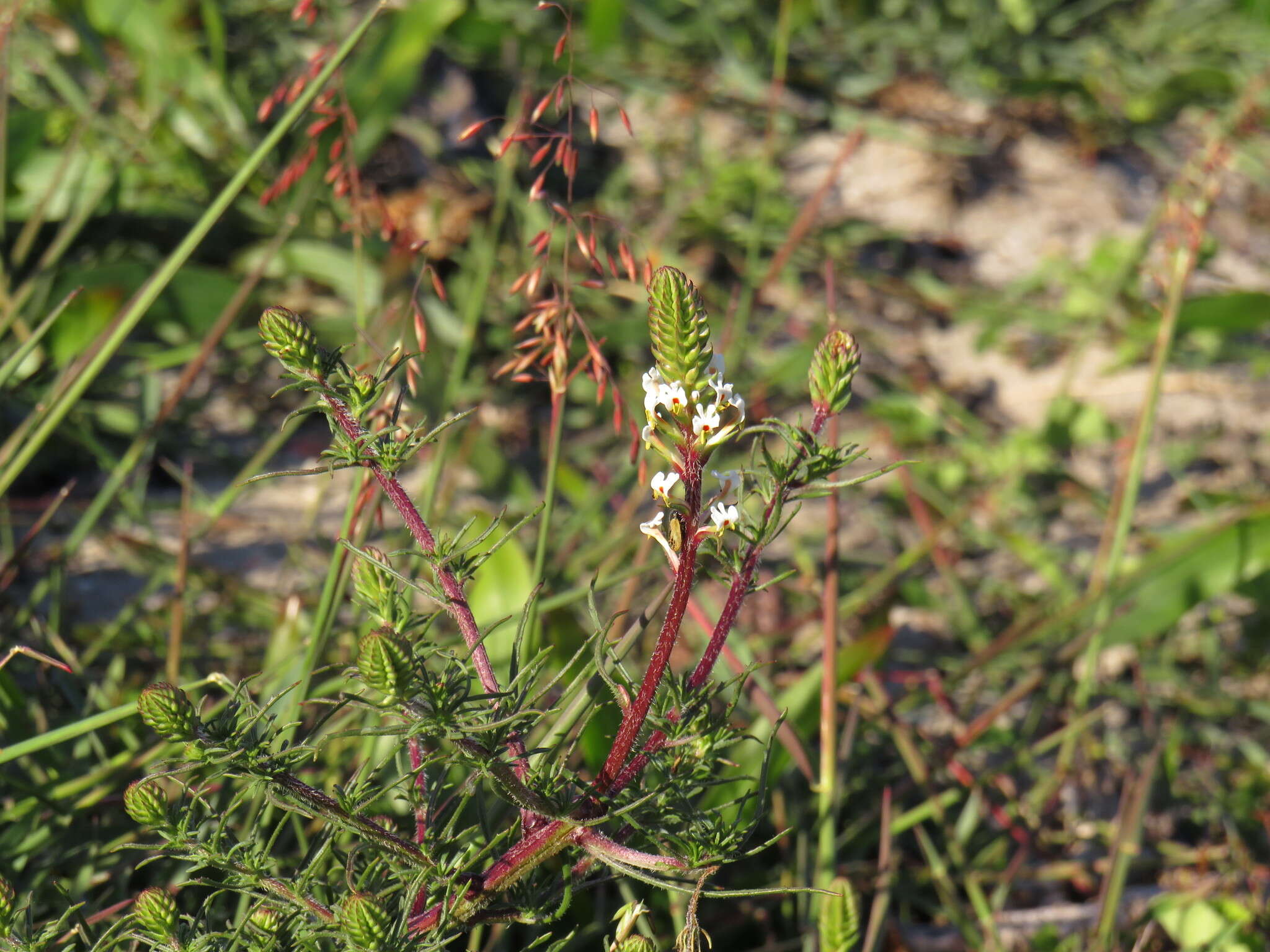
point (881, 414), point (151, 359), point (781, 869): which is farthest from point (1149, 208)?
point (151, 359)

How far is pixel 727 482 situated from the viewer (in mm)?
806

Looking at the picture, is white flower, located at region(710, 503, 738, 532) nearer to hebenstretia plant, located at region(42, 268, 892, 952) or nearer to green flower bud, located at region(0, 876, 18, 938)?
hebenstretia plant, located at region(42, 268, 892, 952)

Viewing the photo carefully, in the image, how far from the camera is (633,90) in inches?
112

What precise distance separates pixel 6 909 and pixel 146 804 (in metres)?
0.15

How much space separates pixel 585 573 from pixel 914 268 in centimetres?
142

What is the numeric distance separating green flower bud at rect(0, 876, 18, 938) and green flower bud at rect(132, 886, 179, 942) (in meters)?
0.09

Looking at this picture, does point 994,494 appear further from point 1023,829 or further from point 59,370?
point 59,370

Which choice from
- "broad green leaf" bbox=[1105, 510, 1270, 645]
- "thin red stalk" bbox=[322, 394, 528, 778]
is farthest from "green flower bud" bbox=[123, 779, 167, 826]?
"broad green leaf" bbox=[1105, 510, 1270, 645]

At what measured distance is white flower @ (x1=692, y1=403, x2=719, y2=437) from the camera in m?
0.72

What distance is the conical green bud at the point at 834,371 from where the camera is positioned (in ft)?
2.54

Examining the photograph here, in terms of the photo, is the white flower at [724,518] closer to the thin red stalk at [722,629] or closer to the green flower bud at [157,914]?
the thin red stalk at [722,629]

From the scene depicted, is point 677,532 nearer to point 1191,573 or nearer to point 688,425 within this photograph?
point 688,425

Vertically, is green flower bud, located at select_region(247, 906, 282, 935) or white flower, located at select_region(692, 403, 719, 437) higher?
white flower, located at select_region(692, 403, 719, 437)

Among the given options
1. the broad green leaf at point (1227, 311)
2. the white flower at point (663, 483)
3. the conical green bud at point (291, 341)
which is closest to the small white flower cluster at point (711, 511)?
the white flower at point (663, 483)
